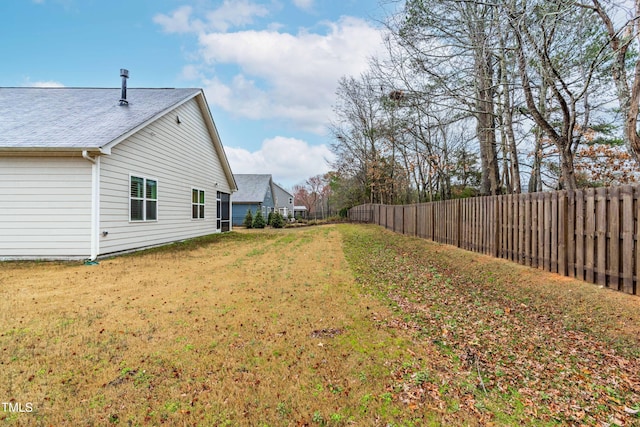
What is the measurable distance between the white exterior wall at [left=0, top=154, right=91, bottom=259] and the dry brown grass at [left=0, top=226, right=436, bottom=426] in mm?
2029

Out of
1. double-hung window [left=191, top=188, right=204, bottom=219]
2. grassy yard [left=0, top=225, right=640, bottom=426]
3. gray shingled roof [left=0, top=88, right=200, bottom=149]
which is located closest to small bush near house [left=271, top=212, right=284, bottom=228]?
double-hung window [left=191, top=188, right=204, bottom=219]

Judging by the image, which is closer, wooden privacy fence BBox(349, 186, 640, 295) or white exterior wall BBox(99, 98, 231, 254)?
wooden privacy fence BBox(349, 186, 640, 295)

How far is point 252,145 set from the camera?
76.8 ft

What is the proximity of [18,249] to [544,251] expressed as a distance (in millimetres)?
11369

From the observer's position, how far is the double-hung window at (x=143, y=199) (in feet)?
26.6

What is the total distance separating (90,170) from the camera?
6.73 meters

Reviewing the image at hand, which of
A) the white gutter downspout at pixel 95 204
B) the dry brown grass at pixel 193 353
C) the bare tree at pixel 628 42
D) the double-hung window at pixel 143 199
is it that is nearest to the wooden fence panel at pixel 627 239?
the bare tree at pixel 628 42

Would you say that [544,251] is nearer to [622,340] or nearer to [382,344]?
[622,340]

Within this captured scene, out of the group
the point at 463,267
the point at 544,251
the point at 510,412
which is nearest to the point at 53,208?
the point at 510,412

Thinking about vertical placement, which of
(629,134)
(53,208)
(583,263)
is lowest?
(583,263)

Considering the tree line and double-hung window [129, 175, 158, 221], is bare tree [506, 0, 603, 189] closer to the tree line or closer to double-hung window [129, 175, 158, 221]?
the tree line

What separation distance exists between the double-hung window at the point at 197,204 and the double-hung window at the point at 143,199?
2.78 meters

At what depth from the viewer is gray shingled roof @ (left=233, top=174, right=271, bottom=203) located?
27.0m

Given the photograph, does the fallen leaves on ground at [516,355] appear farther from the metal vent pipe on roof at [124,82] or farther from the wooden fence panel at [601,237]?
the metal vent pipe on roof at [124,82]
